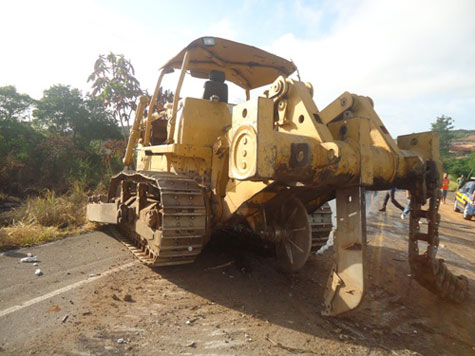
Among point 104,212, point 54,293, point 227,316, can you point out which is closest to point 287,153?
point 227,316

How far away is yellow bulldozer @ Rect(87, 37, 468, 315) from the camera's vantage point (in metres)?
2.52

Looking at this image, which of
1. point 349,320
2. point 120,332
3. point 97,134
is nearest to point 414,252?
point 349,320

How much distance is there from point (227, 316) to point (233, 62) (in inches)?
134

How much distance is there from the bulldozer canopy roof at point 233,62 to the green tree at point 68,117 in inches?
402

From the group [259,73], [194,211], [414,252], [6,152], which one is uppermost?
[259,73]

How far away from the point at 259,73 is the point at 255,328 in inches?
145

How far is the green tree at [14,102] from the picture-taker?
1279 centimetres

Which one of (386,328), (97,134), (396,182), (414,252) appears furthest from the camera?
(97,134)

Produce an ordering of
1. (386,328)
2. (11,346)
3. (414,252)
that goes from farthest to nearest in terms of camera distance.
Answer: (414,252), (386,328), (11,346)

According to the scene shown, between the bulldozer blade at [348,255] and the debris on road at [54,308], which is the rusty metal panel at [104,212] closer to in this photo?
the debris on road at [54,308]

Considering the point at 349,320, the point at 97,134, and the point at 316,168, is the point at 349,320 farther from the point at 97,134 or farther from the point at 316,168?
the point at 97,134

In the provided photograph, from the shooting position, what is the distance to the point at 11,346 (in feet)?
7.69

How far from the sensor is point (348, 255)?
2.78 metres

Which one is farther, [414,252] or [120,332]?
[414,252]
